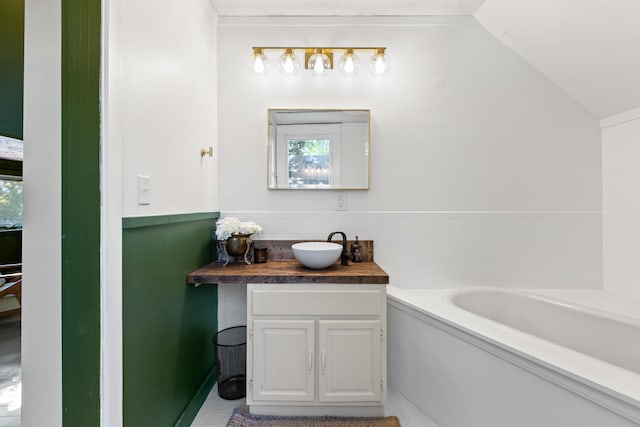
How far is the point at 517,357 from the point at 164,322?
1.53m

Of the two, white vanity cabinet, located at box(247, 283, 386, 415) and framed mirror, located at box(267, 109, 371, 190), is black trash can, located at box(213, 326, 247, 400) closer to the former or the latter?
white vanity cabinet, located at box(247, 283, 386, 415)

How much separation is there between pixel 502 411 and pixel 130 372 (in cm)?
153

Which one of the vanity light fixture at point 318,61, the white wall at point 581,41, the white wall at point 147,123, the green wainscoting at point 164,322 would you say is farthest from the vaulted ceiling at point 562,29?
the green wainscoting at point 164,322

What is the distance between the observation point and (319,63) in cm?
184

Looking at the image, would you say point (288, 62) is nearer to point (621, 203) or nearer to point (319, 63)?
point (319, 63)

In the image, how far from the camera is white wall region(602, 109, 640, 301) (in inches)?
68.3

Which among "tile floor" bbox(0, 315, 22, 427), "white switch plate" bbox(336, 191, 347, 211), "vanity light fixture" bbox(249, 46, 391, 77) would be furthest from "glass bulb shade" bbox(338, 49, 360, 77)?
"tile floor" bbox(0, 315, 22, 427)

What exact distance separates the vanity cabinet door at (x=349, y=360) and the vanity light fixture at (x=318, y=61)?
164cm

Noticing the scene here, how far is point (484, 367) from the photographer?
122cm

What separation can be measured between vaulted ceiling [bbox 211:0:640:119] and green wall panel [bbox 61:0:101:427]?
54.3 inches

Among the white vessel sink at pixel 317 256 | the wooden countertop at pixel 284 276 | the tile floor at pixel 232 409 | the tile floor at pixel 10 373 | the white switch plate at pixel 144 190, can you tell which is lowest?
the tile floor at pixel 232 409

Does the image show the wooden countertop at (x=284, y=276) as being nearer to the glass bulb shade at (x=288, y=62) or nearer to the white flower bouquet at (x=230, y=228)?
the white flower bouquet at (x=230, y=228)

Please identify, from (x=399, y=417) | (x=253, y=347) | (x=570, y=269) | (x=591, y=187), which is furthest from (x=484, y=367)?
(x=591, y=187)

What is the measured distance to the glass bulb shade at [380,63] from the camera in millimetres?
1828
